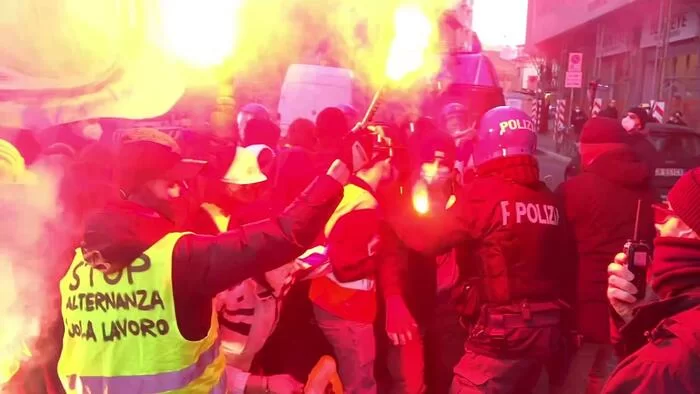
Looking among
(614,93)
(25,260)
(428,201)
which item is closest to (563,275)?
(428,201)

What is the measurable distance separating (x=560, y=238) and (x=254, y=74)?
6913 mm

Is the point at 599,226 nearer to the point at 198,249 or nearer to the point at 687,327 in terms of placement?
the point at 687,327

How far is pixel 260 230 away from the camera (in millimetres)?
2469

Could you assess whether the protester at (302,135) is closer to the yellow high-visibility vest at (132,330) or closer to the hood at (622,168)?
the hood at (622,168)

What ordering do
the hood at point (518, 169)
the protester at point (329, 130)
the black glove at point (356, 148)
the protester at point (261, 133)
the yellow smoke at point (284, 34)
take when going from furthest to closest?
the yellow smoke at point (284, 34), the protester at point (261, 133), the protester at point (329, 130), the hood at point (518, 169), the black glove at point (356, 148)

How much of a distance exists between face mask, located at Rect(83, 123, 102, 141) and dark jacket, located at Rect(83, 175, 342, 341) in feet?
10.8

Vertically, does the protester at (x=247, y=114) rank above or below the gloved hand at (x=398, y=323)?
above

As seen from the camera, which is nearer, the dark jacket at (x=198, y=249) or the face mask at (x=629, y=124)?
the dark jacket at (x=198, y=249)

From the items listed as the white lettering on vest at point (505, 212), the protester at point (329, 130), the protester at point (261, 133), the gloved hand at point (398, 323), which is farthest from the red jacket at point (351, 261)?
the protester at point (261, 133)

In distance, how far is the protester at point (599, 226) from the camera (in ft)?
12.9

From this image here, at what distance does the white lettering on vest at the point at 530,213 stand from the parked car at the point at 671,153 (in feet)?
18.6

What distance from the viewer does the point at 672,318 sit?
174 centimetres

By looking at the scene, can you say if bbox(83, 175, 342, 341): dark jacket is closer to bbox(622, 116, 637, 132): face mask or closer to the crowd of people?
the crowd of people

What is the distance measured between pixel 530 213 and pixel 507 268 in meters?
0.30
